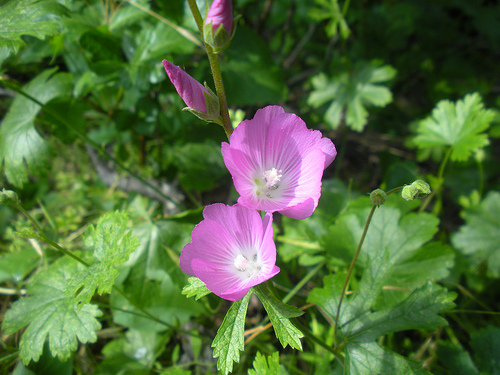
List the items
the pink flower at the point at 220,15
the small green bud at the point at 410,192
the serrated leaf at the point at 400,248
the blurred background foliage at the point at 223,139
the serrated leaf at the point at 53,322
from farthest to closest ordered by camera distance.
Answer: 1. the blurred background foliage at the point at 223,139
2. the serrated leaf at the point at 400,248
3. the serrated leaf at the point at 53,322
4. the small green bud at the point at 410,192
5. the pink flower at the point at 220,15

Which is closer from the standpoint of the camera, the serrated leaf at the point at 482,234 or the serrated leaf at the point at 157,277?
the serrated leaf at the point at 157,277

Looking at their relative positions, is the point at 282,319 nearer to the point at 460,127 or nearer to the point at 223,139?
the point at 223,139

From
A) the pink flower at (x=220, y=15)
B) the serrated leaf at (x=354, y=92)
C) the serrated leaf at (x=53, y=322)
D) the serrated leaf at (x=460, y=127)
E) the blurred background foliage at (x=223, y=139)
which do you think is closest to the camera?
the pink flower at (x=220, y=15)

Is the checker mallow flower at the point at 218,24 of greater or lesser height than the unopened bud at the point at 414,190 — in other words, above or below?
above

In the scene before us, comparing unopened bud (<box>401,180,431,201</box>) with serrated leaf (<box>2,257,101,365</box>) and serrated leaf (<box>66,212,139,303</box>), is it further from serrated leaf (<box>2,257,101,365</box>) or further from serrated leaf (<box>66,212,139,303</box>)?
serrated leaf (<box>2,257,101,365</box>)

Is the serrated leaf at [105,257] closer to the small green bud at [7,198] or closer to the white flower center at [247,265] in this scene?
the small green bud at [7,198]

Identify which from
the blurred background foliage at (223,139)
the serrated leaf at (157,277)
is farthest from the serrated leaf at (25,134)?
the serrated leaf at (157,277)

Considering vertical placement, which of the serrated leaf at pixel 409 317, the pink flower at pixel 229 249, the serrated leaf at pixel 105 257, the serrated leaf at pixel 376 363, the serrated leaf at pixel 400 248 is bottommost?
the serrated leaf at pixel 400 248
